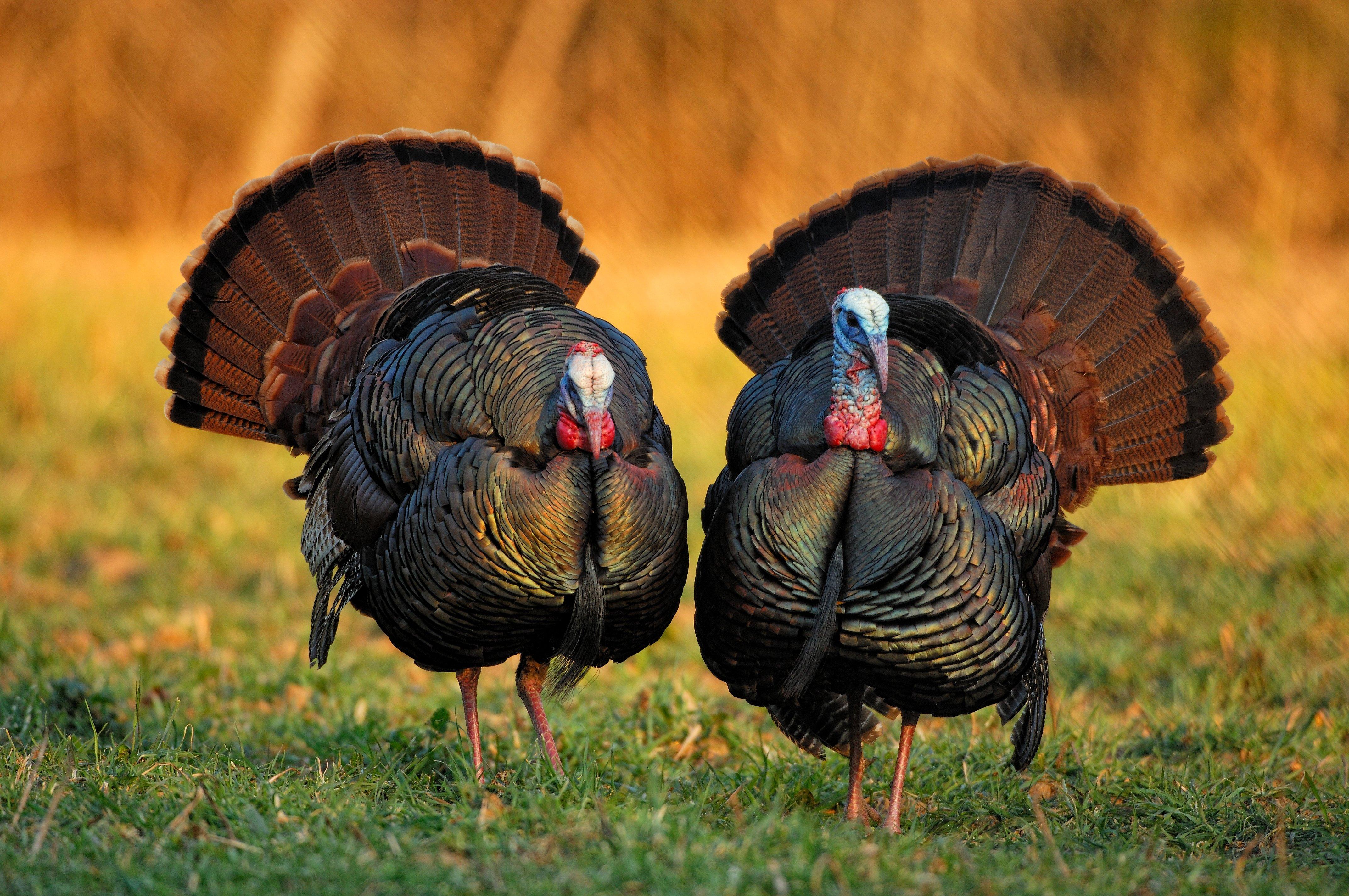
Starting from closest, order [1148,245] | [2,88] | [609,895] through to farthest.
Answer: [609,895] → [1148,245] → [2,88]

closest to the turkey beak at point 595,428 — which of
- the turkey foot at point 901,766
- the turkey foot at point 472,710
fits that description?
the turkey foot at point 472,710

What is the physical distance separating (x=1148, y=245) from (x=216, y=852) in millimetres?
3374

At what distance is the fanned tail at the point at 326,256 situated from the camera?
4.51 m

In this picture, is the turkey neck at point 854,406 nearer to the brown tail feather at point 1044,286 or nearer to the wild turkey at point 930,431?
the wild turkey at point 930,431

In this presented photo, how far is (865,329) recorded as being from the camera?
3.31 m

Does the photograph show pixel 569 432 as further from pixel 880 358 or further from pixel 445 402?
pixel 880 358

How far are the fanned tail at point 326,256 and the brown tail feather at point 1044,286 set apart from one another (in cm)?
80

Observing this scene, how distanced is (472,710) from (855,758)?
3.80 ft

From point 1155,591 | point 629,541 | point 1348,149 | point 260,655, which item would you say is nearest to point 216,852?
point 629,541

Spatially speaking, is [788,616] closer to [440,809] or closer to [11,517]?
[440,809]

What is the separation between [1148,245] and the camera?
4.33 metres

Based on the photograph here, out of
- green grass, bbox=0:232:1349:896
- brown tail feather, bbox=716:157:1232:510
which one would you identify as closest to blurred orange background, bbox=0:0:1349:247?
green grass, bbox=0:232:1349:896

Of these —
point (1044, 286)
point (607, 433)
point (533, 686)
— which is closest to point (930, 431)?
point (607, 433)

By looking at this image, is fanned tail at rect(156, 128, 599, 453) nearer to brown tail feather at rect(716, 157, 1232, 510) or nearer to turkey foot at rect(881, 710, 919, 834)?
brown tail feather at rect(716, 157, 1232, 510)
